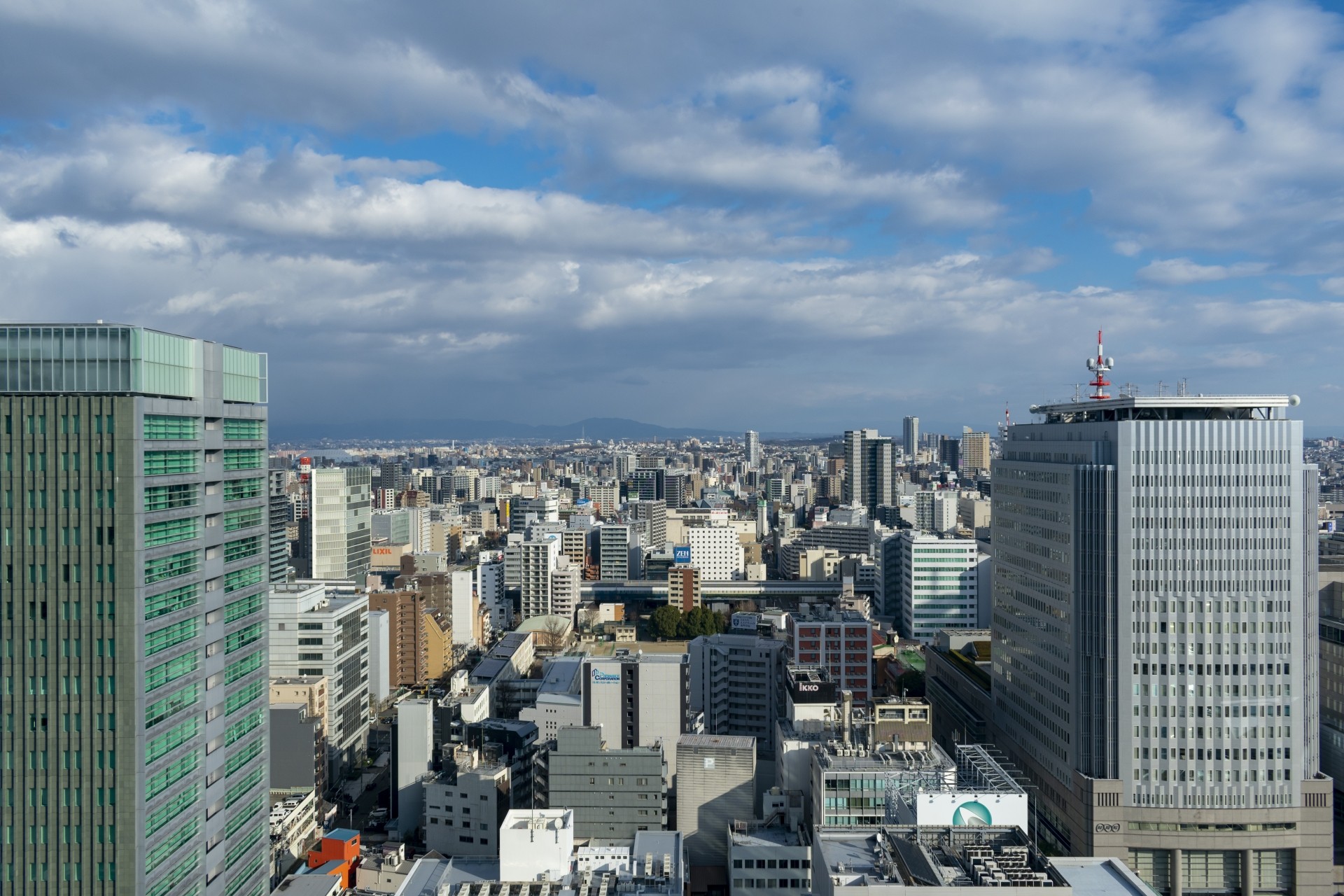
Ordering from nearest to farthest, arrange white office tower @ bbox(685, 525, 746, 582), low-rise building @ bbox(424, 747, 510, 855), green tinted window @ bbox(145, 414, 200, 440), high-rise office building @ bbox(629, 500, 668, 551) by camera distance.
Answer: green tinted window @ bbox(145, 414, 200, 440) < low-rise building @ bbox(424, 747, 510, 855) < white office tower @ bbox(685, 525, 746, 582) < high-rise office building @ bbox(629, 500, 668, 551)

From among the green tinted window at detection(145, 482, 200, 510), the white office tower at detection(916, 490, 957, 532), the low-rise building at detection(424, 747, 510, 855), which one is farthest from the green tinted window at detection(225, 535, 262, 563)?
the white office tower at detection(916, 490, 957, 532)

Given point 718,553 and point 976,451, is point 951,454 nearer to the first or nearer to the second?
point 976,451

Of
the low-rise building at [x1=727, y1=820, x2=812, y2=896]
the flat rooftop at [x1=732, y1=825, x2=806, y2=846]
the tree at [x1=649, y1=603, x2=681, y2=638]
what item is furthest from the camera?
the tree at [x1=649, y1=603, x2=681, y2=638]

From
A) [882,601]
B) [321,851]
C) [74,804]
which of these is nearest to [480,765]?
[321,851]

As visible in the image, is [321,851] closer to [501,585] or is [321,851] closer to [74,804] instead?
[74,804]

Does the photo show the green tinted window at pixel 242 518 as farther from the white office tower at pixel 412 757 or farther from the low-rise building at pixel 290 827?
Result: the white office tower at pixel 412 757

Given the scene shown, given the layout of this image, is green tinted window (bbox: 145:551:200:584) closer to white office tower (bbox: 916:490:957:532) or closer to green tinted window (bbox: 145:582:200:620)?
green tinted window (bbox: 145:582:200:620)
